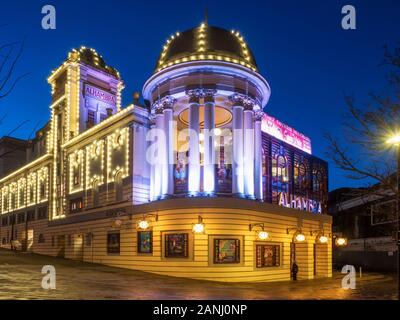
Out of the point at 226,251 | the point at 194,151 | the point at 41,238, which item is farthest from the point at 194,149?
the point at 41,238

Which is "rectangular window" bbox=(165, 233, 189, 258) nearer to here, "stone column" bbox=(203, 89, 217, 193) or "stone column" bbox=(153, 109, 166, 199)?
"stone column" bbox=(203, 89, 217, 193)

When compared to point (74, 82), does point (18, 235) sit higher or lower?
lower

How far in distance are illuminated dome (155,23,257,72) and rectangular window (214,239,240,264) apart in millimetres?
13524

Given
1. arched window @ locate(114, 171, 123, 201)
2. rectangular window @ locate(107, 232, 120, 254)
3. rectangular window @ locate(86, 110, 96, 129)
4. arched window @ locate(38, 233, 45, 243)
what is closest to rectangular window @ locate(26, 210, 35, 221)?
arched window @ locate(38, 233, 45, 243)

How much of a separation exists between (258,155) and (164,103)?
333 inches

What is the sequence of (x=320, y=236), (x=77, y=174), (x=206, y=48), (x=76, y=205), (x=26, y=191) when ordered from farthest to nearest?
1. (x=26, y=191)
2. (x=77, y=174)
3. (x=76, y=205)
4. (x=320, y=236)
5. (x=206, y=48)

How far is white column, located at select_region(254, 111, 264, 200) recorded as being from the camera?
38125mm

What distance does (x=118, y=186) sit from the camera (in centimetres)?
4175

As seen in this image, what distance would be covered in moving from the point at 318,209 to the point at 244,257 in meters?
18.7

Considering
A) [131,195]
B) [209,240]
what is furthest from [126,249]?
[209,240]

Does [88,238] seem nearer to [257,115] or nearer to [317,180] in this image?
[257,115]

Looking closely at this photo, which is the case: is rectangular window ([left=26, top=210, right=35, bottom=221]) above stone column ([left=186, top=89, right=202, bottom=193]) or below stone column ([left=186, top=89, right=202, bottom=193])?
below

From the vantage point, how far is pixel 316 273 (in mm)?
44531
